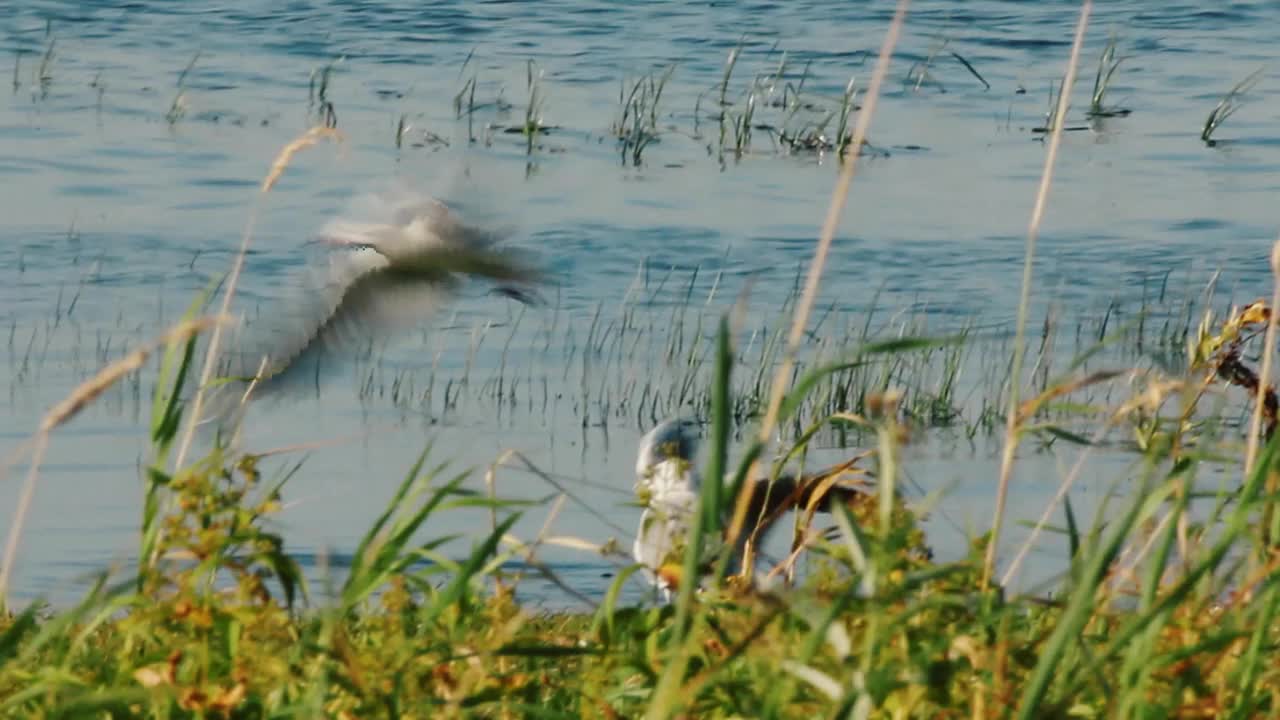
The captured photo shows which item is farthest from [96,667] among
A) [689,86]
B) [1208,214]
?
[689,86]

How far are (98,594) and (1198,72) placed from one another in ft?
56.0

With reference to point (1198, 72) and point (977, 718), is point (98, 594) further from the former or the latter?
point (1198, 72)

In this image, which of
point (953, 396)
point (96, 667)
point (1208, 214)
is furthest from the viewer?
point (1208, 214)

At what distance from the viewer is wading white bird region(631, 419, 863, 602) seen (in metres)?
3.36

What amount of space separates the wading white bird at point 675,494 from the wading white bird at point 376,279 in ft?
1.57

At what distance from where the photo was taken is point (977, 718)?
265cm

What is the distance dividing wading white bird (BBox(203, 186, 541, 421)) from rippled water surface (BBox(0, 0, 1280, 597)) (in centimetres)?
13

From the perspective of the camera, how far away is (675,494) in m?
6.01

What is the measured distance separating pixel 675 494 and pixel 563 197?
842 centimetres

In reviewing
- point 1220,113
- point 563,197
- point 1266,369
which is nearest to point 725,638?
point 1266,369

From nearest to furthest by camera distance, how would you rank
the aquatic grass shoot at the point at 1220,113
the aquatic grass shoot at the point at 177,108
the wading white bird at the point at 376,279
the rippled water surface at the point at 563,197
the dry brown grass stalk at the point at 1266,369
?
the dry brown grass stalk at the point at 1266,369, the wading white bird at the point at 376,279, the rippled water surface at the point at 563,197, the aquatic grass shoot at the point at 1220,113, the aquatic grass shoot at the point at 177,108

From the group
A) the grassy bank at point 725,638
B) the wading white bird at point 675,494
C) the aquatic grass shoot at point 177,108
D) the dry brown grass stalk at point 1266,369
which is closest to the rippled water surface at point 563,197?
the aquatic grass shoot at point 177,108

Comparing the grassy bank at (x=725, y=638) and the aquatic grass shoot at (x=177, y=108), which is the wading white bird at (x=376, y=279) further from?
the aquatic grass shoot at (x=177, y=108)

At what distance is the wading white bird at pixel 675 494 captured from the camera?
11.0 ft
